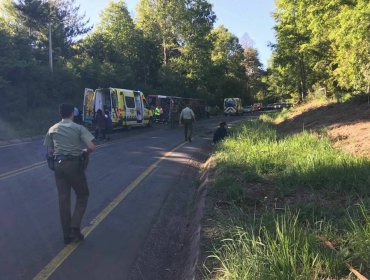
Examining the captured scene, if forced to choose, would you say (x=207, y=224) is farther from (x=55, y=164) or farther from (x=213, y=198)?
(x=55, y=164)

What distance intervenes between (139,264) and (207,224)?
109cm

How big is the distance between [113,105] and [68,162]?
73.3 ft

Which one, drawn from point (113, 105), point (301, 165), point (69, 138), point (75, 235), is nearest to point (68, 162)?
point (69, 138)

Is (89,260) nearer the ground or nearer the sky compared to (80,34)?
nearer the ground

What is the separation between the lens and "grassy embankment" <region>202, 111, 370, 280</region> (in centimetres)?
429

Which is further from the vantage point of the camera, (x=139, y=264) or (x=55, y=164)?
(x=55, y=164)

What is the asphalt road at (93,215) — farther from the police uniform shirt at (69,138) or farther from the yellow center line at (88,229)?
the police uniform shirt at (69,138)

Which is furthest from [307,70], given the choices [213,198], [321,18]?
[213,198]

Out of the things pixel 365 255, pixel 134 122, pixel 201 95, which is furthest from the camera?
pixel 201 95

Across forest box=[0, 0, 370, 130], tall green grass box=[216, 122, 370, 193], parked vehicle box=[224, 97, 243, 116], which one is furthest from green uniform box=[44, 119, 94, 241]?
parked vehicle box=[224, 97, 243, 116]

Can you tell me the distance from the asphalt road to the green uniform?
37cm

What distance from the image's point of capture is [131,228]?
24.0 feet

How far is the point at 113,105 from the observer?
2855cm

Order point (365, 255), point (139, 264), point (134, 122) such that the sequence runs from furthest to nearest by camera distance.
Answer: point (134, 122), point (139, 264), point (365, 255)
